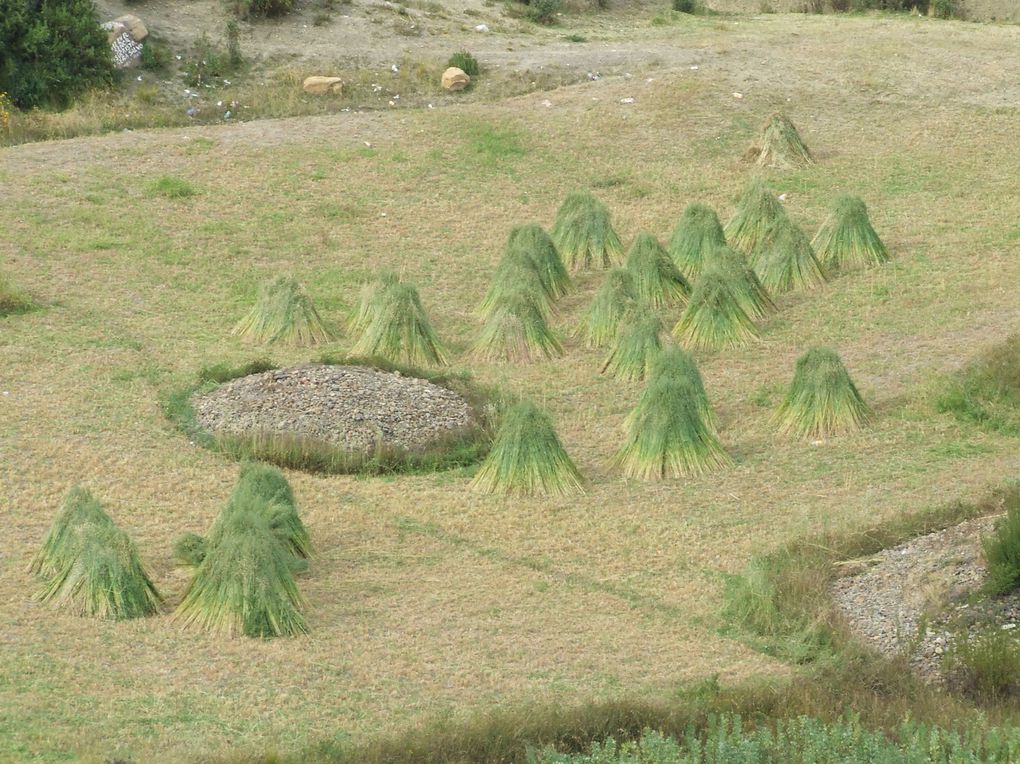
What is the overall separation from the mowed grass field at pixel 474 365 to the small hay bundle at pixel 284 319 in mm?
292

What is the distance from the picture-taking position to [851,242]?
53.8ft

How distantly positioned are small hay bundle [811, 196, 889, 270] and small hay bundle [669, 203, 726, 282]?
43.0 inches

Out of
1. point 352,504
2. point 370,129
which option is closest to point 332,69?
point 370,129

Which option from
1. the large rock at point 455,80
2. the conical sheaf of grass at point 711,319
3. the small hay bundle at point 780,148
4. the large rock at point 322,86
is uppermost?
the large rock at point 455,80

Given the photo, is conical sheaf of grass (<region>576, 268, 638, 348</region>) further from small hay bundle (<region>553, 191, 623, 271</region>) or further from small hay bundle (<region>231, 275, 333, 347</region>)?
small hay bundle (<region>231, 275, 333, 347</region>)

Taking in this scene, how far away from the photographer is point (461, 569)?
10.3 m

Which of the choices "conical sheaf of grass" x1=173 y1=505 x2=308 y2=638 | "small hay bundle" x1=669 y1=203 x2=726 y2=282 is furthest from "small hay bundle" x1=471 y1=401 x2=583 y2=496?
"small hay bundle" x1=669 y1=203 x2=726 y2=282

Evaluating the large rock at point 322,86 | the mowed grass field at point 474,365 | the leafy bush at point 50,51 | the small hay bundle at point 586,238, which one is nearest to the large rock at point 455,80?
the mowed grass field at point 474,365

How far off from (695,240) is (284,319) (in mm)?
4194

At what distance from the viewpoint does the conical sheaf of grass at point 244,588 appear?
9.16 metres

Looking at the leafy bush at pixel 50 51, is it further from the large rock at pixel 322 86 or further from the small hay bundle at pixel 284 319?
the small hay bundle at pixel 284 319

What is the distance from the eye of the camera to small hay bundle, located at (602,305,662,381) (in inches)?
547

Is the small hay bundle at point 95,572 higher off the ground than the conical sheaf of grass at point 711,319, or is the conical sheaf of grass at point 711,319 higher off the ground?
the conical sheaf of grass at point 711,319

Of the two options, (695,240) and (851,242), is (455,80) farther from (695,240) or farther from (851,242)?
(851,242)
